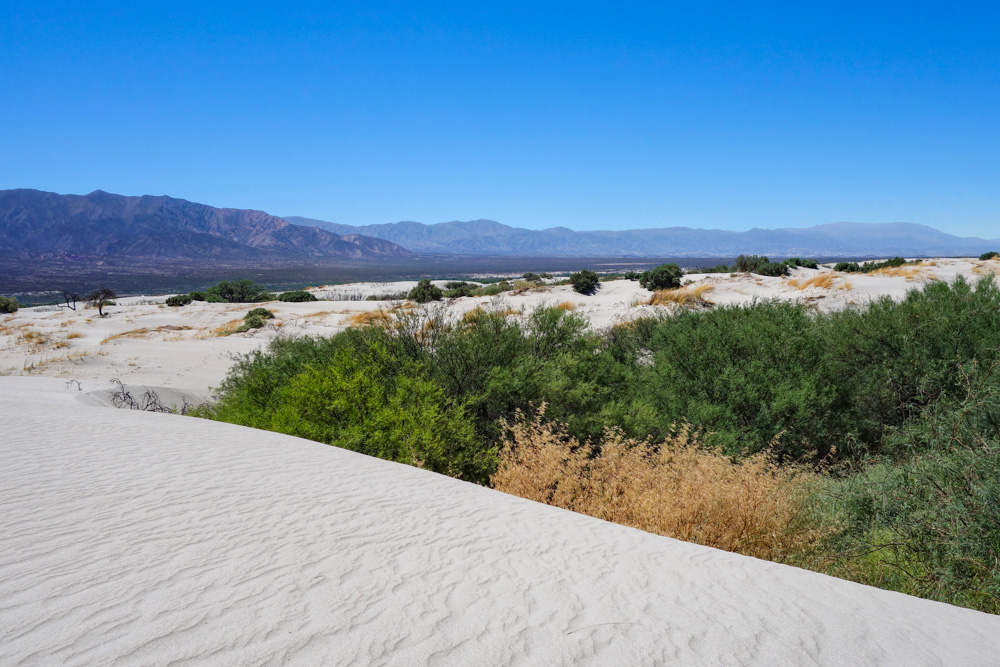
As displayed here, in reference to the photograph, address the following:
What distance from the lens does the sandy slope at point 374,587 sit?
3.34m

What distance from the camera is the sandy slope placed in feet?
10.9

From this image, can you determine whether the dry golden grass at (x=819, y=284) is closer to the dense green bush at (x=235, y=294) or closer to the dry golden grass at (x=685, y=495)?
the dry golden grass at (x=685, y=495)

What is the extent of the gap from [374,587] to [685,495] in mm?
4374

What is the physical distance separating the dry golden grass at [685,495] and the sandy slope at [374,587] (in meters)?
0.92

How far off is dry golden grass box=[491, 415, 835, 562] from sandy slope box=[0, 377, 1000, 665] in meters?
0.92

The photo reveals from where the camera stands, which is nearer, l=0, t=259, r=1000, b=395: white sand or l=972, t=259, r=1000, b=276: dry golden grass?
l=0, t=259, r=1000, b=395: white sand

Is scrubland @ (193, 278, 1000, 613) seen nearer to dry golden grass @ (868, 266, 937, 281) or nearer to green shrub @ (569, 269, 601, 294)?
dry golden grass @ (868, 266, 937, 281)

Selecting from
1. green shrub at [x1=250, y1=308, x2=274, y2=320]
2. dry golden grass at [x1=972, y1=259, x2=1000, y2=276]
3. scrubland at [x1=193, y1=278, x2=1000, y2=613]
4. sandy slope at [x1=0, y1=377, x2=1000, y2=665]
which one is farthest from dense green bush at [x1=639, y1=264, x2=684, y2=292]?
sandy slope at [x1=0, y1=377, x2=1000, y2=665]

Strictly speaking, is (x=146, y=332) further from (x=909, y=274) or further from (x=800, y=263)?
(x=800, y=263)

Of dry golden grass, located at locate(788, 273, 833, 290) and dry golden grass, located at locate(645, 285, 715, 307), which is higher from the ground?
dry golden grass, located at locate(788, 273, 833, 290)

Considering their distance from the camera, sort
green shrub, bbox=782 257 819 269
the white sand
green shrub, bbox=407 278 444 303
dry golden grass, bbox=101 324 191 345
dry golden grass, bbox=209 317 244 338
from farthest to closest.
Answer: green shrub, bbox=782 257 819 269 → green shrub, bbox=407 278 444 303 → dry golden grass, bbox=209 317 244 338 → dry golden grass, bbox=101 324 191 345 → the white sand

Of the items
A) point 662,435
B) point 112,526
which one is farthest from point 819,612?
point 662,435

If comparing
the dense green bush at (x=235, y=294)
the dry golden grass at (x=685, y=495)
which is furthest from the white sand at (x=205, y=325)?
the dense green bush at (x=235, y=294)

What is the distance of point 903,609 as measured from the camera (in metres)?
4.54
